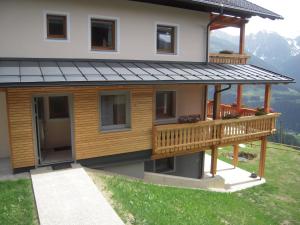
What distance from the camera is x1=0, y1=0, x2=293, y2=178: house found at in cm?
912

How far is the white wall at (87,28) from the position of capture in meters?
9.80

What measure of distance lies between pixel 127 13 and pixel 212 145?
696cm

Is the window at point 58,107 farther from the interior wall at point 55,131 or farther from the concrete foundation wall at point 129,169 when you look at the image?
the concrete foundation wall at point 129,169

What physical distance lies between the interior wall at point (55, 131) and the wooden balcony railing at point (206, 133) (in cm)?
388

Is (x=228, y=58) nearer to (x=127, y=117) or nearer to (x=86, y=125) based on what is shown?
(x=127, y=117)

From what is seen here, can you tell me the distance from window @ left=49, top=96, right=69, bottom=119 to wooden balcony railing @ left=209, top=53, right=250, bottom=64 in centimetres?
765

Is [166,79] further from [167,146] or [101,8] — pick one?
[101,8]

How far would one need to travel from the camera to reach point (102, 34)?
38.2 feet

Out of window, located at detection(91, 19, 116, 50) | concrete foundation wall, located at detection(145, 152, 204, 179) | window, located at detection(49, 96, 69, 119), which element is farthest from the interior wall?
concrete foundation wall, located at detection(145, 152, 204, 179)

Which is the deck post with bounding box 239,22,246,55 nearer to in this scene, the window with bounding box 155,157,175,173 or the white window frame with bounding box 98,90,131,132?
the window with bounding box 155,157,175,173

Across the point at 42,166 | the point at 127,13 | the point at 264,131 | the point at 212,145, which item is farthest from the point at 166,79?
the point at 264,131

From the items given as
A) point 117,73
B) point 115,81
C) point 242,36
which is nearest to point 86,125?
point 115,81

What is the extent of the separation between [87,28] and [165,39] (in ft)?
12.8

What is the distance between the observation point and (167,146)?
11.5m
